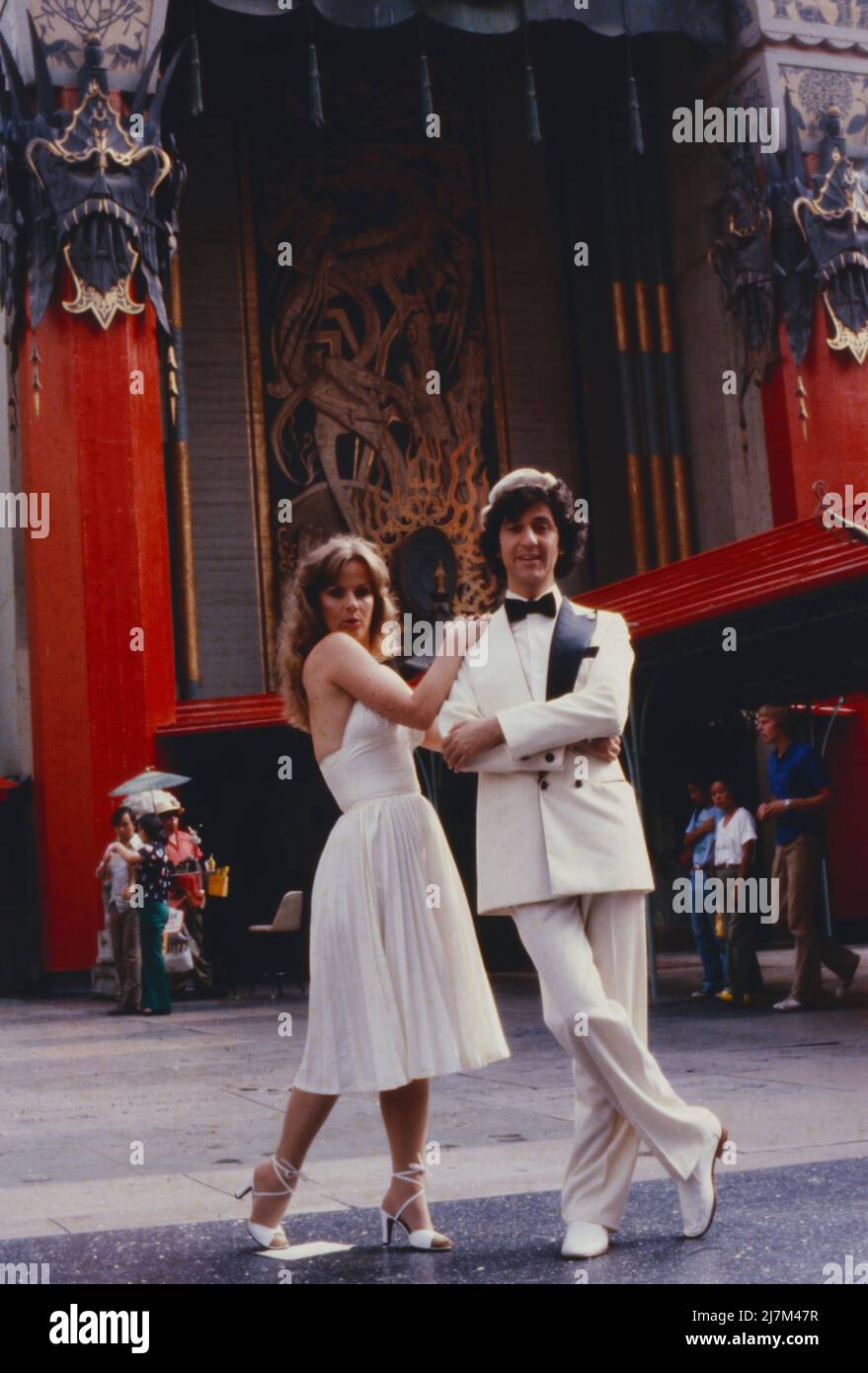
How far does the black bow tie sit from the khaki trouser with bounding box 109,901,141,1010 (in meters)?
11.2

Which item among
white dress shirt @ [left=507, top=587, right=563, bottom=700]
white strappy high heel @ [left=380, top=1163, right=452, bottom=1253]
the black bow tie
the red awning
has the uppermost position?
the red awning

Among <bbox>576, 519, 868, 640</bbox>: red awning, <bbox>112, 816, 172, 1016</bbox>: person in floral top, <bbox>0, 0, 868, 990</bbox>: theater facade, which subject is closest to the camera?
<bbox>576, 519, 868, 640</bbox>: red awning

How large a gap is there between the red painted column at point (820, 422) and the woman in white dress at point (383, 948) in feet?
57.0

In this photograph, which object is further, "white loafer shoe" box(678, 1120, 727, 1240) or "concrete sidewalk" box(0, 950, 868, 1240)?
"concrete sidewalk" box(0, 950, 868, 1240)

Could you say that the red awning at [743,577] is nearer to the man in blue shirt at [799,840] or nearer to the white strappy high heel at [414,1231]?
the man in blue shirt at [799,840]

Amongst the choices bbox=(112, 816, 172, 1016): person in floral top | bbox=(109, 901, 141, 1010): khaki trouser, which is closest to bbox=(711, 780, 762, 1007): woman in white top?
bbox=(112, 816, 172, 1016): person in floral top

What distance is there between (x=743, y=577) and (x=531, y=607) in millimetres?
8536

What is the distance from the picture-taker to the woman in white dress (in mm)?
4723

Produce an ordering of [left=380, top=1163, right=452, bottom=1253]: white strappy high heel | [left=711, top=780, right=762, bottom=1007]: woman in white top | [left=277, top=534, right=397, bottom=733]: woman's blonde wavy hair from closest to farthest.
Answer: [left=380, top=1163, right=452, bottom=1253]: white strappy high heel → [left=277, top=534, right=397, bottom=733]: woman's blonde wavy hair → [left=711, top=780, right=762, bottom=1007]: woman in white top

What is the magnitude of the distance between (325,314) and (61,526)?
630 centimetres

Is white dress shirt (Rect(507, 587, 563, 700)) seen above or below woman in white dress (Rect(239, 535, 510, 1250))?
above

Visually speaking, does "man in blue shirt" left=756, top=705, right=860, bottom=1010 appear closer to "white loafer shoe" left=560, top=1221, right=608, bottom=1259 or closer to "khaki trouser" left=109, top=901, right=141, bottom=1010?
"khaki trouser" left=109, top=901, right=141, bottom=1010

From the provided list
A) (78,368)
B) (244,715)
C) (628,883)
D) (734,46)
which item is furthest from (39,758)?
(628,883)

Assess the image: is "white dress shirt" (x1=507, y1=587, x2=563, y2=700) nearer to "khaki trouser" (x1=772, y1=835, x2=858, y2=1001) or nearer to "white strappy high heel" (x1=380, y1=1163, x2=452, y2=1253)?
"white strappy high heel" (x1=380, y1=1163, x2=452, y2=1253)
